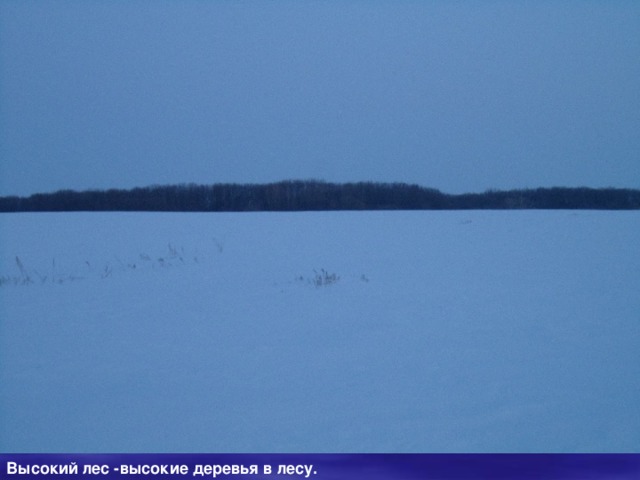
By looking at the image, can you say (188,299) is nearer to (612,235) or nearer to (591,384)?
(591,384)

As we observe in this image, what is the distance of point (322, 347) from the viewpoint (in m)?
5.41

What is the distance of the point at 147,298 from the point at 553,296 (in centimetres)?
458

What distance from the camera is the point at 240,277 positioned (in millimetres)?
8234

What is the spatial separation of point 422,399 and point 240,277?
4.28 m

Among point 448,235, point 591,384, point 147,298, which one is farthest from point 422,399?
point 448,235

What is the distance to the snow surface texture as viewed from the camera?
13.2 feet

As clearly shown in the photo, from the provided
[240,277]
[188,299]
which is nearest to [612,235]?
[240,277]

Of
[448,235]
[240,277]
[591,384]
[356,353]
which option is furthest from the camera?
[448,235]

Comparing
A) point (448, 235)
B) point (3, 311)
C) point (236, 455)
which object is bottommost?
point (236, 455)

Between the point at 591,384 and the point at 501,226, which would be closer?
the point at 591,384

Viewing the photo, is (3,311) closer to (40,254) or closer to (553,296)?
(40,254)

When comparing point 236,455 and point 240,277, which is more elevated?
point 240,277

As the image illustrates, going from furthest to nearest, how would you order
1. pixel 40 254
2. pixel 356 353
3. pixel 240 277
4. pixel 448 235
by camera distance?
1. pixel 448 235
2. pixel 40 254
3. pixel 240 277
4. pixel 356 353

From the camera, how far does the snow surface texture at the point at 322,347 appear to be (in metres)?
4.03
